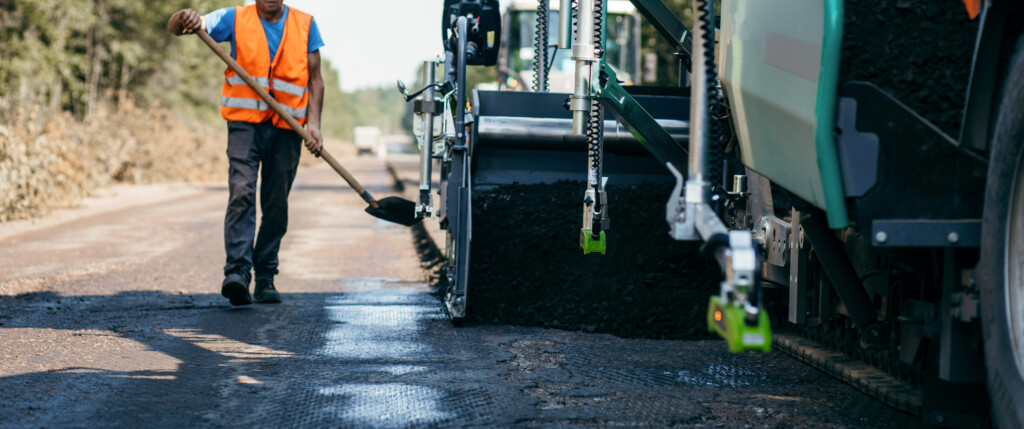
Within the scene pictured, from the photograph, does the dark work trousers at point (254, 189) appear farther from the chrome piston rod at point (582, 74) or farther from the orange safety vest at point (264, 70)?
the chrome piston rod at point (582, 74)

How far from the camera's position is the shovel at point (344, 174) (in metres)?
Answer: 5.76

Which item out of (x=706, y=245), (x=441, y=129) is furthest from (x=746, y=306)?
(x=441, y=129)

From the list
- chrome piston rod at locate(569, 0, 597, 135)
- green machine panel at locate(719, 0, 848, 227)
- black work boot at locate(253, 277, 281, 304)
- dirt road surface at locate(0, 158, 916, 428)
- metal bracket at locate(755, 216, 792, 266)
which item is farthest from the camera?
black work boot at locate(253, 277, 281, 304)

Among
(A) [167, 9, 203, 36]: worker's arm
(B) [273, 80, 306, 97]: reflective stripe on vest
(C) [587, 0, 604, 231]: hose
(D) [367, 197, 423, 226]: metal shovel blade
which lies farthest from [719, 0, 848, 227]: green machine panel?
(A) [167, 9, 203, 36]: worker's arm

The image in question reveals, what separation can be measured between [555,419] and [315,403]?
79 cm

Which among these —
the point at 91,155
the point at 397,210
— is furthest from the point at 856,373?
the point at 91,155

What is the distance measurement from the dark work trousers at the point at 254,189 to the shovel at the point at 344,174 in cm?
18

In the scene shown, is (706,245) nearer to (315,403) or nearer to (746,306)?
(746,306)

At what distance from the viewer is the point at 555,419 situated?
3.29 m

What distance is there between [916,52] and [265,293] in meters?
4.15

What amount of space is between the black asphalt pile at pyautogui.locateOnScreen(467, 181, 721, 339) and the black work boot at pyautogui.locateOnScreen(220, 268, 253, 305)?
122cm

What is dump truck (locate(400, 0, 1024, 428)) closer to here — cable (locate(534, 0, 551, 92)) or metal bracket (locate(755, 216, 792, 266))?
metal bracket (locate(755, 216, 792, 266))

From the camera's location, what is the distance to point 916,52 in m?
2.72

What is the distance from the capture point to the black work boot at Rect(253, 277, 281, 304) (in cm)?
602
